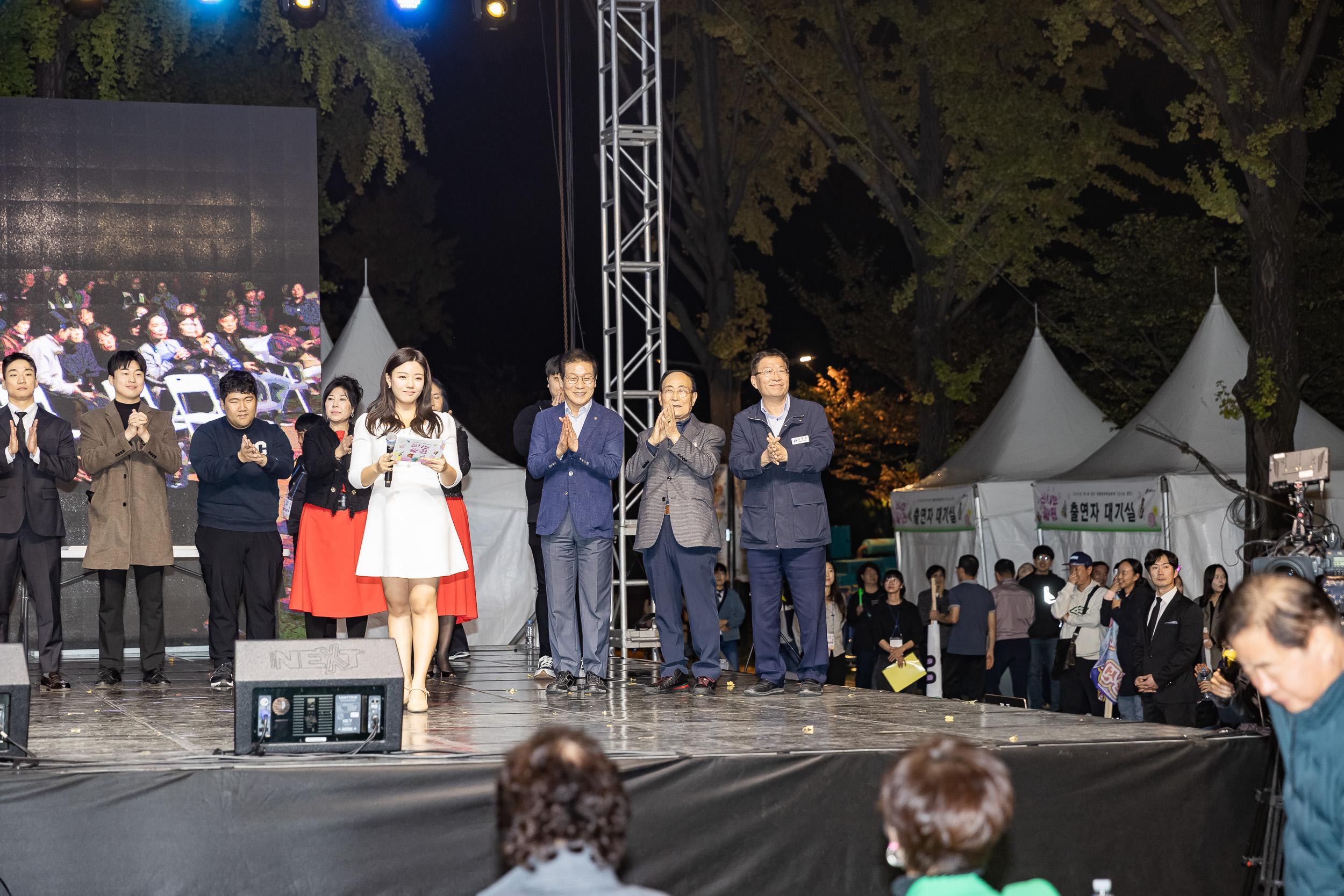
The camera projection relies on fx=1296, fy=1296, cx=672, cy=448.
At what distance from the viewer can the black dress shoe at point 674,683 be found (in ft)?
20.4

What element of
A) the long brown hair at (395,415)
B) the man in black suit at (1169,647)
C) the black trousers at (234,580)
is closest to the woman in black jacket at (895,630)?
the man in black suit at (1169,647)

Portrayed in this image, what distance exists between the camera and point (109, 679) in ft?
21.3

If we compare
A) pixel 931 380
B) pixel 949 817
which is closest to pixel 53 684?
pixel 949 817

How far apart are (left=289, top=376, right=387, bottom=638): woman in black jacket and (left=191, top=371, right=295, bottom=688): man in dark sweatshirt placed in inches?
7.7

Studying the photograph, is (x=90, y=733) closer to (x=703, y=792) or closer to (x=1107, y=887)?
(x=703, y=792)

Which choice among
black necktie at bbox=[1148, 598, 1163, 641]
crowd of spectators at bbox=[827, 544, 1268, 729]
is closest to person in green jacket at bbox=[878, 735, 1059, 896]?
black necktie at bbox=[1148, 598, 1163, 641]

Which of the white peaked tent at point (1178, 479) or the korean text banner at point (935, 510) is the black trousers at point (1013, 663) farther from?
the korean text banner at point (935, 510)

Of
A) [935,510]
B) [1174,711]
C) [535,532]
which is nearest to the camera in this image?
[535,532]

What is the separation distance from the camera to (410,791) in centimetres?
390

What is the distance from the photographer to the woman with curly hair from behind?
6.20ft

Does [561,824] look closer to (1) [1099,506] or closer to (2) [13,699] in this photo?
(2) [13,699]

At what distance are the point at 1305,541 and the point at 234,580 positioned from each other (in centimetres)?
487

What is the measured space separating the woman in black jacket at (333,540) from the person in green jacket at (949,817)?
16.3 ft

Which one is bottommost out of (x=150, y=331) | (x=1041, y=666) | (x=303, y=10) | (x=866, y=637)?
(x=1041, y=666)
